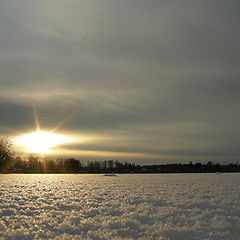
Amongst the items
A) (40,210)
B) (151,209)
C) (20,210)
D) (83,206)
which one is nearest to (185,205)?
(151,209)

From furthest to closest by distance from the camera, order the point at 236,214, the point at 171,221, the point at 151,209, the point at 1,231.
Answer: the point at 151,209
the point at 236,214
the point at 171,221
the point at 1,231

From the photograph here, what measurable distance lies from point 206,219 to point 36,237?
26.4 ft

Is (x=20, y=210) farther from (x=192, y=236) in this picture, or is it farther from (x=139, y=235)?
(x=192, y=236)

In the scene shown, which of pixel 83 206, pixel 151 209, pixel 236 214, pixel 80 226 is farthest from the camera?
pixel 83 206

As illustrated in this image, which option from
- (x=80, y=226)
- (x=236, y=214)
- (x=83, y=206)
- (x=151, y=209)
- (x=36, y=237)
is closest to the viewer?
(x=36, y=237)

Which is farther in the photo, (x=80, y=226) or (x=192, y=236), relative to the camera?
(x=80, y=226)

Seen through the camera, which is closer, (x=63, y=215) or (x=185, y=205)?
(x=63, y=215)

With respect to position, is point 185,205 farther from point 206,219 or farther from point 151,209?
point 206,219

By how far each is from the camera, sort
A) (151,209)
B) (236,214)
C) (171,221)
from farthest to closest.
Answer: (151,209)
(236,214)
(171,221)

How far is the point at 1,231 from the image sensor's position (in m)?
11.4

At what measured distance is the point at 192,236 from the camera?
34.9 ft

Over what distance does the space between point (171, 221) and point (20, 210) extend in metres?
9.20

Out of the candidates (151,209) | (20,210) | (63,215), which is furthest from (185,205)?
(20,210)

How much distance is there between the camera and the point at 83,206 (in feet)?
59.5
